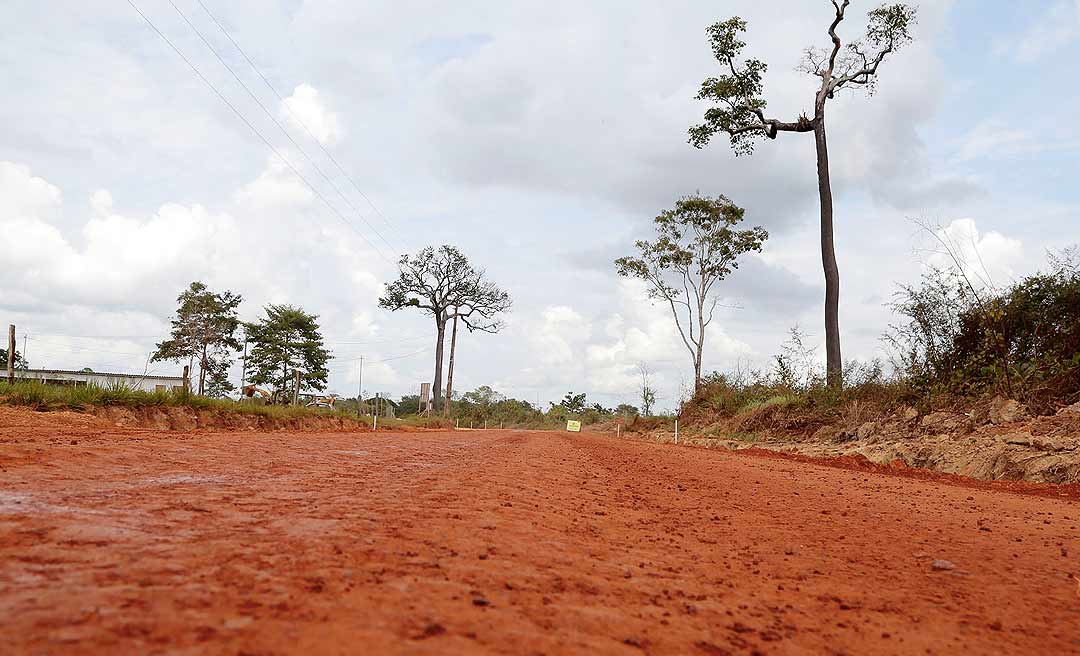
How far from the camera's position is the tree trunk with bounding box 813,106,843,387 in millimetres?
21578

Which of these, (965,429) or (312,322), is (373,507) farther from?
(312,322)

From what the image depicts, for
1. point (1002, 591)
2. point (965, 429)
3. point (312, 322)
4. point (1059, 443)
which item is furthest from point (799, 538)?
point (312, 322)

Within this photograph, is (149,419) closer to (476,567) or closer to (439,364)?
(476,567)

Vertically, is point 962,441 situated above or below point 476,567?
above

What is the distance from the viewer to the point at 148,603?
7.00ft

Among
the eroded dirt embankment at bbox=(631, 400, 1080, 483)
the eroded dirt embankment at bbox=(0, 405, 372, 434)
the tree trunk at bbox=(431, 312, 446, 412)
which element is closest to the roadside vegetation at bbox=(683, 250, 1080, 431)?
the eroded dirt embankment at bbox=(631, 400, 1080, 483)

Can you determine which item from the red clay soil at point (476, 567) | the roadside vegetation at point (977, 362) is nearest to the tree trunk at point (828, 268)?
the roadside vegetation at point (977, 362)

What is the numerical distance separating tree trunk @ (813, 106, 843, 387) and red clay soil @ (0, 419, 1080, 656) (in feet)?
49.3

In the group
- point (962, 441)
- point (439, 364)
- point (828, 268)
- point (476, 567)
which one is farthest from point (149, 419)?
point (439, 364)

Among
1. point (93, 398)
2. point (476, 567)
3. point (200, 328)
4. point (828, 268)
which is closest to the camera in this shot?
point (476, 567)

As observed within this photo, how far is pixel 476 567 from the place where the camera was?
10.2 ft

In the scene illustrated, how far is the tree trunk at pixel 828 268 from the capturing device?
21578mm

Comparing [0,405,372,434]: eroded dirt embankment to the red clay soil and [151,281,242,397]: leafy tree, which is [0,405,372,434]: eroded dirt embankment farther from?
[151,281,242,397]: leafy tree

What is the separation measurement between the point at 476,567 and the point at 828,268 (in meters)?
21.5
